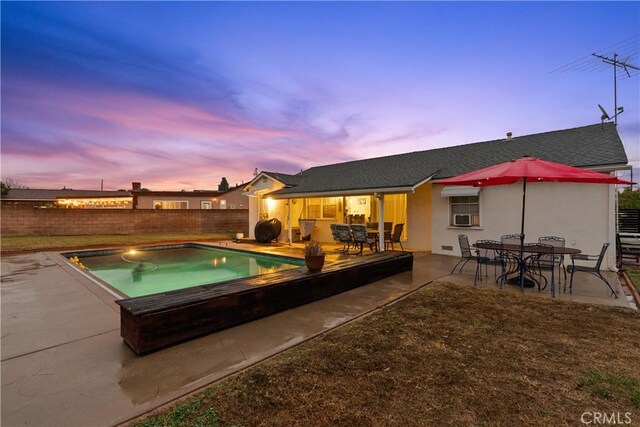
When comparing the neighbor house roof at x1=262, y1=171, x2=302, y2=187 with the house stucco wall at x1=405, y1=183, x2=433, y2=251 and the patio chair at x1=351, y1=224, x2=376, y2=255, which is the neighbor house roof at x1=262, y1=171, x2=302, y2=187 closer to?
the patio chair at x1=351, y1=224, x2=376, y2=255

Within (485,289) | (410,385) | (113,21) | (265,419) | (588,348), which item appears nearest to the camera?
(265,419)

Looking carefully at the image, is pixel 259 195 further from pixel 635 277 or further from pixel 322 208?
pixel 635 277

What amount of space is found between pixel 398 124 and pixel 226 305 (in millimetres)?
17248

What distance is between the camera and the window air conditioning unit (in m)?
10.6

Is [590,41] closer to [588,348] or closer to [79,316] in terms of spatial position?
[588,348]

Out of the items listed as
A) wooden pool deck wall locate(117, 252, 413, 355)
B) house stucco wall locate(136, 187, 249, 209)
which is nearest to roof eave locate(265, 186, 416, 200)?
wooden pool deck wall locate(117, 252, 413, 355)

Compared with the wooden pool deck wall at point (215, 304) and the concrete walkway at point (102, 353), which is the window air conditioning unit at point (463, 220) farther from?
the wooden pool deck wall at point (215, 304)

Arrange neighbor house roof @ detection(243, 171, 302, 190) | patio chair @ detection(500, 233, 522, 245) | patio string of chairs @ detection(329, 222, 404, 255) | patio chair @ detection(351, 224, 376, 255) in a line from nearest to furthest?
patio chair @ detection(500, 233, 522, 245)
patio chair @ detection(351, 224, 376, 255)
patio string of chairs @ detection(329, 222, 404, 255)
neighbor house roof @ detection(243, 171, 302, 190)

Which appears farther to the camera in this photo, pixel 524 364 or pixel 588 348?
pixel 588 348

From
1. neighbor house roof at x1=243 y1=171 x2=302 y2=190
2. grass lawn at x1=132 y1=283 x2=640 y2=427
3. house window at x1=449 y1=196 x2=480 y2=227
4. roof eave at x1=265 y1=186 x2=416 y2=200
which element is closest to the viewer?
grass lawn at x1=132 y1=283 x2=640 y2=427

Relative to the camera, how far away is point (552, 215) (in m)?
8.84

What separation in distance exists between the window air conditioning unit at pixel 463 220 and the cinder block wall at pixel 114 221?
15614 millimetres

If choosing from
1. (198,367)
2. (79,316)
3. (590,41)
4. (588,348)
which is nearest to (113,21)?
(79,316)

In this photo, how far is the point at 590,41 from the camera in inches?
510
